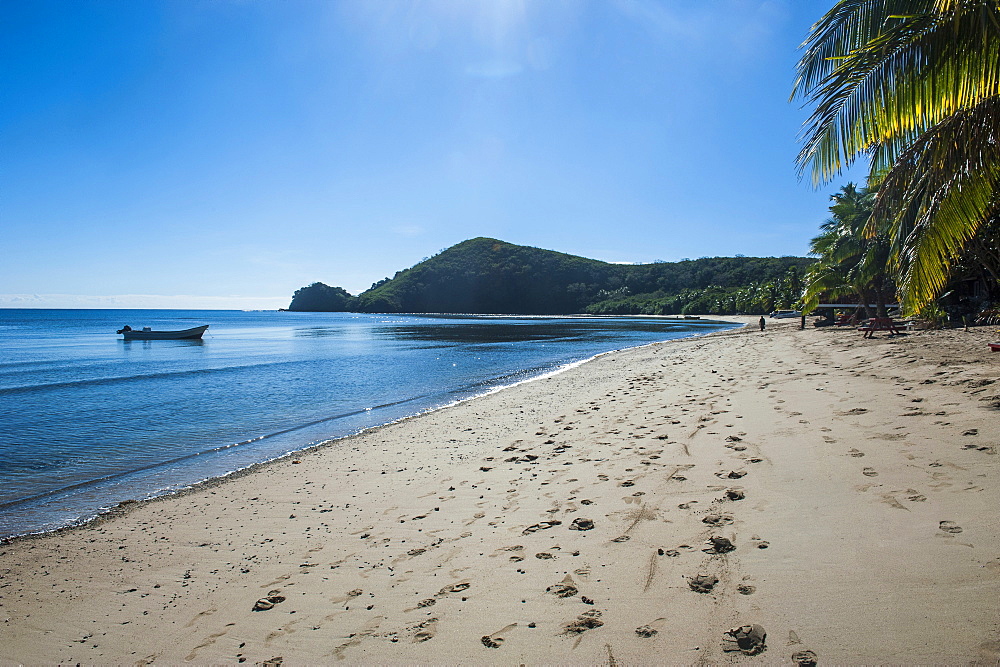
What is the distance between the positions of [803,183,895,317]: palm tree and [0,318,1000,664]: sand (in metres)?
19.8

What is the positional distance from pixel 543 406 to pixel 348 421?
15.0ft

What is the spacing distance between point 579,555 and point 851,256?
2917cm

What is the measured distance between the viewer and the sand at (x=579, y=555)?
264cm

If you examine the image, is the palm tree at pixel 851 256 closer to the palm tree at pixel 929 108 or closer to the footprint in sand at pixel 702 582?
the palm tree at pixel 929 108

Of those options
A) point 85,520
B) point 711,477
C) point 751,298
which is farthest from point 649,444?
point 751,298

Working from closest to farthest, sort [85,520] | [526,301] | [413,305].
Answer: [85,520] < [526,301] < [413,305]

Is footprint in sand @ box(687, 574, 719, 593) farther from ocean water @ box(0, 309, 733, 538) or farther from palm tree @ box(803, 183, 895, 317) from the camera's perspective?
palm tree @ box(803, 183, 895, 317)

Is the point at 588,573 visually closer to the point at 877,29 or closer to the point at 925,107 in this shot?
the point at 925,107

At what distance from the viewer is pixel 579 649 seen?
260 cm

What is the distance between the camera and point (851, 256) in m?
26.2

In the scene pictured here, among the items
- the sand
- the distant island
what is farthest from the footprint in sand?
the distant island

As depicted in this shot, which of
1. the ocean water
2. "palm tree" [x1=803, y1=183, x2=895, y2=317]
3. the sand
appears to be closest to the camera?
the sand

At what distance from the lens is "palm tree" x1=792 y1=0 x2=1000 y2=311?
5.14 m

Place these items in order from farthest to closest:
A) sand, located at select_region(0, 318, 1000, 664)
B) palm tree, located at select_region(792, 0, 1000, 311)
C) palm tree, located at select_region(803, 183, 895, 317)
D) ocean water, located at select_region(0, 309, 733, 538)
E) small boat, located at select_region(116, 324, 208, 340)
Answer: small boat, located at select_region(116, 324, 208, 340)
palm tree, located at select_region(803, 183, 895, 317)
ocean water, located at select_region(0, 309, 733, 538)
palm tree, located at select_region(792, 0, 1000, 311)
sand, located at select_region(0, 318, 1000, 664)
